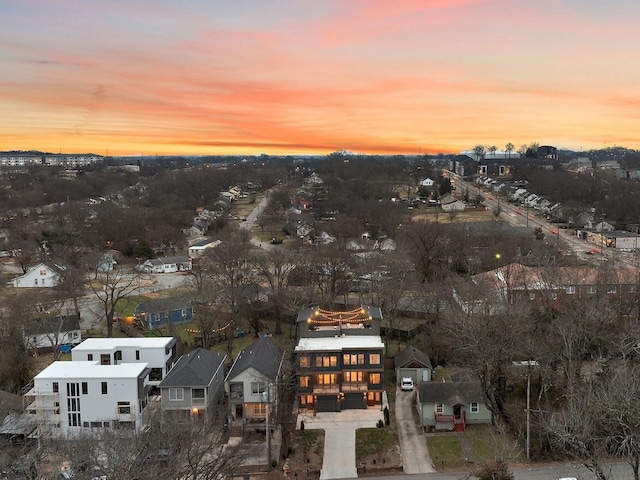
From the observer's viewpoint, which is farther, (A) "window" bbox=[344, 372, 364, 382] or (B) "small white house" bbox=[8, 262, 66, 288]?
(B) "small white house" bbox=[8, 262, 66, 288]

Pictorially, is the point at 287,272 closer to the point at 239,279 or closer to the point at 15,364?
the point at 239,279

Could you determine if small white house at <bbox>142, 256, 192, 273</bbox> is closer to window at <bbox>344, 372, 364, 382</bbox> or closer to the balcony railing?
the balcony railing

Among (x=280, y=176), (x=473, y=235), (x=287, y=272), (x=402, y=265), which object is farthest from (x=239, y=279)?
(x=280, y=176)

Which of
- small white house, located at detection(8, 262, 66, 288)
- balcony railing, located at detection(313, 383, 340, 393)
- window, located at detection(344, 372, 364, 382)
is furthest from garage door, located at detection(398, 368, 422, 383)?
small white house, located at detection(8, 262, 66, 288)

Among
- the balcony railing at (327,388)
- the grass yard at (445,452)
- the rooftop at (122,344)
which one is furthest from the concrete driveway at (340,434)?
the rooftop at (122,344)

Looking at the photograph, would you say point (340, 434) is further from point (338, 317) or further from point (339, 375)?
point (338, 317)
